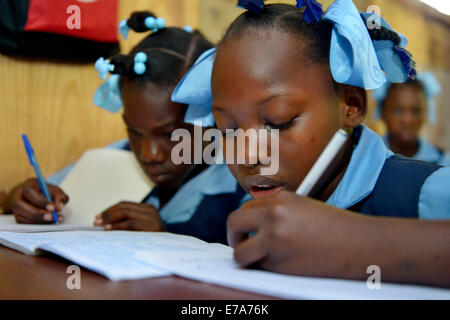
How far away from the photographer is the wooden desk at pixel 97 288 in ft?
1.21

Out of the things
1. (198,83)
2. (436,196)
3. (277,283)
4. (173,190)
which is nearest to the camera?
(277,283)

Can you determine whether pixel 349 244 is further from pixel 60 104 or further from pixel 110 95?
pixel 60 104

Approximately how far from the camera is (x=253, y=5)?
70cm

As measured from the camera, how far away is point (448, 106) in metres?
2.87

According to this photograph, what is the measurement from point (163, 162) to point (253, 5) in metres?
0.42

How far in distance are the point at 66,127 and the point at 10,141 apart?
152 mm

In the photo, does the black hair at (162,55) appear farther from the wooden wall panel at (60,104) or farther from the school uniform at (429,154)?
the school uniform at (429,154)

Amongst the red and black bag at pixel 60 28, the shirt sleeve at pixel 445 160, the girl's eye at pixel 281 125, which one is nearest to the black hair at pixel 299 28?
the girl's eye at pixel 281 125

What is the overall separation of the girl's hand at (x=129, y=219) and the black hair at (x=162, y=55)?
282 mm

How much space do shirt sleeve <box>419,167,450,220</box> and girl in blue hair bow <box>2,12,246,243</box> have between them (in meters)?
0.44

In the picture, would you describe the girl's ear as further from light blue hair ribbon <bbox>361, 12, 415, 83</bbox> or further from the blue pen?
the blue pen

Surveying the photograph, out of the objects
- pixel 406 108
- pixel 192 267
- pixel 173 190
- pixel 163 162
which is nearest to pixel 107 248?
pixel 192 267

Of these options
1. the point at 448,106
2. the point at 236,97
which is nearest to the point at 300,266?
the point at 236,97
